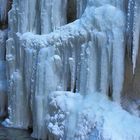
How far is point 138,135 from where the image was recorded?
7.16 m

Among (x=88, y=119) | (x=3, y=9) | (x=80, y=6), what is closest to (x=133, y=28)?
(x=88, y=119)

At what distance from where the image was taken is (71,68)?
29.2 feet

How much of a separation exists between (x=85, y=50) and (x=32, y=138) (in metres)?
2.22

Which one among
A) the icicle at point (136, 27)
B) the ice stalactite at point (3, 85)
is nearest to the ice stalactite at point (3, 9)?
the ice stalactite at point (3, 85)

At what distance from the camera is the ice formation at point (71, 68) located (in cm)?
771

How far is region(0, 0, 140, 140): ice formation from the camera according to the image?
7.71 meters

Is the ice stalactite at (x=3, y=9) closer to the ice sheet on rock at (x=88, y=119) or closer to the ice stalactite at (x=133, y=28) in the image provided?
the ice sheet on rock at (x=88, y=119)

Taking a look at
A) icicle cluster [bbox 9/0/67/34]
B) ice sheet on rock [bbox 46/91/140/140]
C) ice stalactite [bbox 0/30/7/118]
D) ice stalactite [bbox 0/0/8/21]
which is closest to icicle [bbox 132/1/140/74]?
ice sheet on rock [bbox 46/91/140/140]

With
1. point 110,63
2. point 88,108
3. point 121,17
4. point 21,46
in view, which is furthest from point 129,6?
point 21,46

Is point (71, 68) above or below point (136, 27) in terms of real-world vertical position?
below

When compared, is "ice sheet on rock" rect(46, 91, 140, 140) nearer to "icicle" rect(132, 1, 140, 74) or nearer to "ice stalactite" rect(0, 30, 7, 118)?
"icicle" rect(132, 1, 140, 74)

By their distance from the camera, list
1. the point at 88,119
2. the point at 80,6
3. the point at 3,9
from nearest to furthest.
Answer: the point at 88,119 → the point at 80,6 → the point at 3,9

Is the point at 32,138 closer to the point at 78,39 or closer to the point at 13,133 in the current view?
the point at 13,133

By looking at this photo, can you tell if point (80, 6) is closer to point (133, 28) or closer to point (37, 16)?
point (37, 16)
